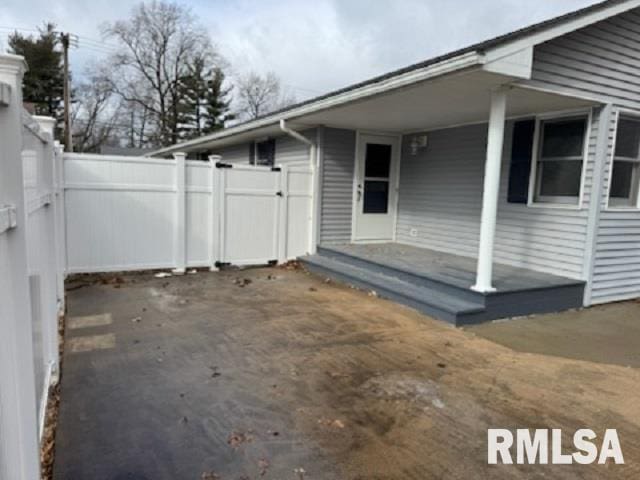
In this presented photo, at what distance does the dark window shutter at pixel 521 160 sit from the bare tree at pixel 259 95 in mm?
28085

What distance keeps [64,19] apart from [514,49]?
28.1 metres

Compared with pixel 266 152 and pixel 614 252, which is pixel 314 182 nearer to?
pixel 266 152

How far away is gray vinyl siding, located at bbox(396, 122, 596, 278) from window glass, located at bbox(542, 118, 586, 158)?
285 millimetres

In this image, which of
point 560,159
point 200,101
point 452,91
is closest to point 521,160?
point 560,159

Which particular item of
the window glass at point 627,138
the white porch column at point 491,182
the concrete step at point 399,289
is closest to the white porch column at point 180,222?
the concrete step at point 399,289

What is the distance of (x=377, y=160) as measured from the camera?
8.44m

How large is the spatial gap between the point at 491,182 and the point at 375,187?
3.75 meters

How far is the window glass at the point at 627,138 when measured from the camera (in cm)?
565

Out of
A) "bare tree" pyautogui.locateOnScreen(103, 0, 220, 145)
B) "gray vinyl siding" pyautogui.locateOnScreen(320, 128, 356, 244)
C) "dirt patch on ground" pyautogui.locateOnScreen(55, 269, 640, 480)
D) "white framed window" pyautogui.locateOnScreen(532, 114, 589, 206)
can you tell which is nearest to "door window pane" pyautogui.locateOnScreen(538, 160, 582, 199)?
"white framed window" pyautogui.locateOnScreen(532, 114, 589, 206)

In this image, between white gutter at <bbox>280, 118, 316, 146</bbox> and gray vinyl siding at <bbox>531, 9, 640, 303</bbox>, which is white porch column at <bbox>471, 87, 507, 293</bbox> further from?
white gutter at <bbox>280, 118, 316, 146</bbox>

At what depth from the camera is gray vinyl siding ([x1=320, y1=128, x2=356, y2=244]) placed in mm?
7934

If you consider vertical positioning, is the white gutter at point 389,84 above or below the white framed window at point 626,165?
above

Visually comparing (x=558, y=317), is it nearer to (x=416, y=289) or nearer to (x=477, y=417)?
(x=416, y=289)

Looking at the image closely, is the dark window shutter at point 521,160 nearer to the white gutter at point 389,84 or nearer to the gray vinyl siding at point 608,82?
the gray vinyl siding at point 608,82
